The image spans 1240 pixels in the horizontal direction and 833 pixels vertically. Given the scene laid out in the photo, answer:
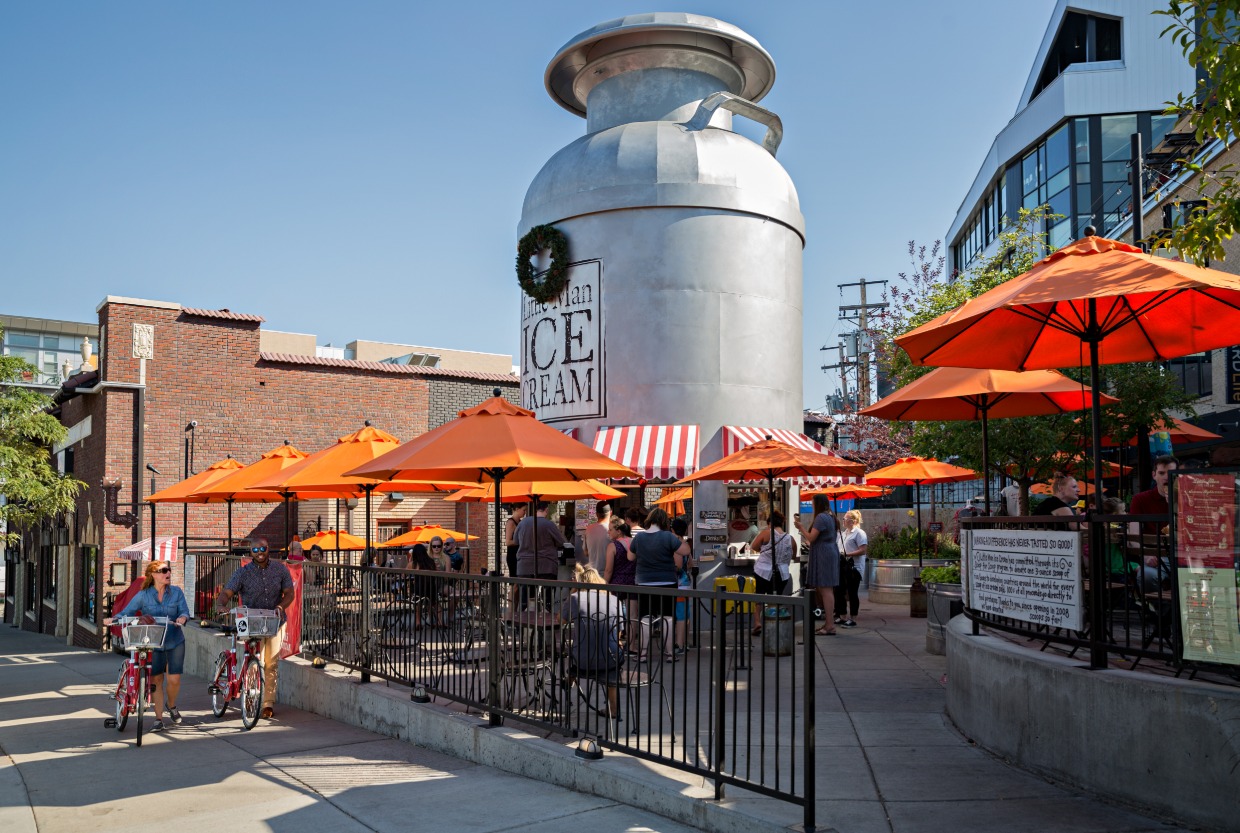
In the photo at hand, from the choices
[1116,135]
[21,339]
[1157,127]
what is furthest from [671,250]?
[21,339]

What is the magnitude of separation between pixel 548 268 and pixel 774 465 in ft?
27.0

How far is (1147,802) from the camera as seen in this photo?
5.80 m

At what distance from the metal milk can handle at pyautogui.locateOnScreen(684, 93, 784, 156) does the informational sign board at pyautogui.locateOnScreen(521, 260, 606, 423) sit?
10.9 ft

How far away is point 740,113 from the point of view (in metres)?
20.0

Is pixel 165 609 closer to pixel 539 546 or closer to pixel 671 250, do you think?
pixel 539 546

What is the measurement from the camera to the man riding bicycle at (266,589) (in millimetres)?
11938

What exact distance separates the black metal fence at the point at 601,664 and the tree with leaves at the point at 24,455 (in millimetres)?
17401

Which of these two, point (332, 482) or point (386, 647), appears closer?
point (386, 647)

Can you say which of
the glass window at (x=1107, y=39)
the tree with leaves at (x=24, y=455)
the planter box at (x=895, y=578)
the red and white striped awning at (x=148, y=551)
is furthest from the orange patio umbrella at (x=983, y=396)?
the glass window at (x=1107, y=39)

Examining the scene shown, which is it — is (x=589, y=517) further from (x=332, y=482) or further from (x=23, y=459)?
(x=23, y=459)

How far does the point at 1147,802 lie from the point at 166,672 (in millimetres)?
9981

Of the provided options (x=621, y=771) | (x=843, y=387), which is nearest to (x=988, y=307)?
(x=621, y=771)

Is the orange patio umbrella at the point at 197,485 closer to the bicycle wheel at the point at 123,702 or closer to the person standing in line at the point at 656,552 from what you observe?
the bicycle wheel at the point at 123,702

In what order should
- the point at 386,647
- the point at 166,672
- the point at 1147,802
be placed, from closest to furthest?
1. the point at 1147,802
2. the point at 386,647
3. the point at 166,672
